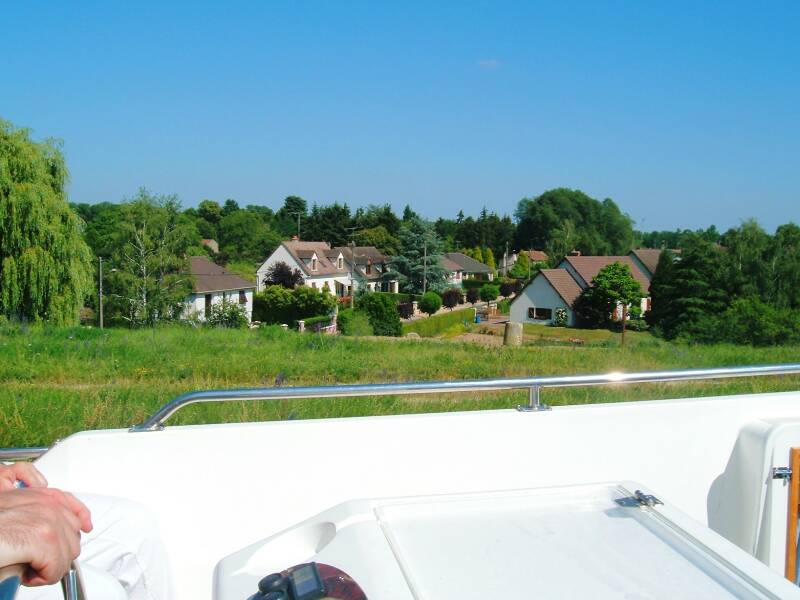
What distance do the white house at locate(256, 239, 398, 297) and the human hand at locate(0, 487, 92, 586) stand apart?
54.7 metres

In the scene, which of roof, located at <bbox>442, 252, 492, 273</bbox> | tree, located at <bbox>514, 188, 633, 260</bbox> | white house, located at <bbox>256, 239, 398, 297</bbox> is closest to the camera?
white house, located at <bbox>256, 239, 398, 297</bbox>

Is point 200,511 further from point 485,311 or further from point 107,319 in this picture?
point 485,311

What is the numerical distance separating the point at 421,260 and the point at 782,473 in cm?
5677

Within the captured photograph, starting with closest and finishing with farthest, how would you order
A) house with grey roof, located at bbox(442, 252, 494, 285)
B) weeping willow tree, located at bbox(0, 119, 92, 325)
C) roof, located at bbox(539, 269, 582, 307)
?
1. weeping willow tree, located at bbox(0, 119, 92, 325)
2. roof, located at bbox(539, 269, 582, 307)
3. house with grey roof, located at bbox(442, 252, 494, 285)

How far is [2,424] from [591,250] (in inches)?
3102

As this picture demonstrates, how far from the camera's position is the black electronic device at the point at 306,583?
61.6 inches

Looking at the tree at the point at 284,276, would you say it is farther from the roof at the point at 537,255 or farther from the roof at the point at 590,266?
the roof at the point at 537,255

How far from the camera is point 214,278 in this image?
47531mm

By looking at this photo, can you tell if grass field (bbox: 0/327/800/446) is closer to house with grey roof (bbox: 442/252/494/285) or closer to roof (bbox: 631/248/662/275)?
roof (bbox: 631/248/662/275)

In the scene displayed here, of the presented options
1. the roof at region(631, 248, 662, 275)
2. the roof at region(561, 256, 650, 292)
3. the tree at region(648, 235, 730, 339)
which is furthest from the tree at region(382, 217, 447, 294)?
the tree at region(648, 235, 730, 339)

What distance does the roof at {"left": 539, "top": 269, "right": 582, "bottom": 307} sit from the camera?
168 feet

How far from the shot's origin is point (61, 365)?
885 cm

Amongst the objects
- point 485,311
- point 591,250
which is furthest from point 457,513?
point 591,250

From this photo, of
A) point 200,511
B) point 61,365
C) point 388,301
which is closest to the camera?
point 200,511
